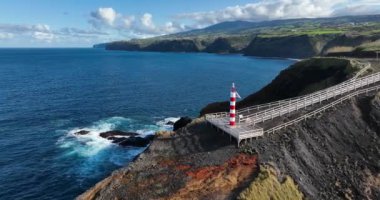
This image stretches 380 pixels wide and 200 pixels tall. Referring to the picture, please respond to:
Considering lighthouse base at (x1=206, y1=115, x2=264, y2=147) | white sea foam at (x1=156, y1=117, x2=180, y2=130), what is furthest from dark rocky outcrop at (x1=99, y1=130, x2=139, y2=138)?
lighthouse base at (x1=206, y1=115, x2=264, y2=147)

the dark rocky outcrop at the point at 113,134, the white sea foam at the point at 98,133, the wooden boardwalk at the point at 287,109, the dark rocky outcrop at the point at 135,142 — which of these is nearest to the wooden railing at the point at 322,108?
the wooden boardwalk at the point at 287,109

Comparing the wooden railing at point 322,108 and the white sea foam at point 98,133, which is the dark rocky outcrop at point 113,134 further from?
the wooden railing at point 322,108

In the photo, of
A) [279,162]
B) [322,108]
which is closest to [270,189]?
[279,162]

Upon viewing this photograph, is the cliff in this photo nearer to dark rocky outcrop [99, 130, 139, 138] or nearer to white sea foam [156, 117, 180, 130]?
dark rocky outcrop [99, 130, 139, 138]

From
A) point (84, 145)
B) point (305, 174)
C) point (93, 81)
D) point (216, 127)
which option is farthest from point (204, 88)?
point (305, 174)

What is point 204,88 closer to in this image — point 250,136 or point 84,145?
point 84,145

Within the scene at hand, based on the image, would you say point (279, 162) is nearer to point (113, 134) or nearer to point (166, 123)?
point (113, 134)
